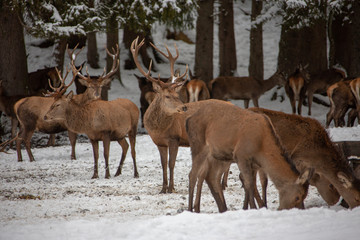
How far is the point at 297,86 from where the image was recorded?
17.6 m

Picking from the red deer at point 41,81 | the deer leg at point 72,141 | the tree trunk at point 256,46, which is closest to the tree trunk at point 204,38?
the tree trunk at point 256,46

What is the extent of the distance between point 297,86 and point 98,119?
976 cm

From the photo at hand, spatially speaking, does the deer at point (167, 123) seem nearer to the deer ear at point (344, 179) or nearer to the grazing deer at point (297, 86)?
the deer ear at point (344, 179)

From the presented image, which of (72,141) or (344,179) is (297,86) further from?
(344,179)

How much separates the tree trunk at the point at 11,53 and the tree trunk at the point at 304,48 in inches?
357

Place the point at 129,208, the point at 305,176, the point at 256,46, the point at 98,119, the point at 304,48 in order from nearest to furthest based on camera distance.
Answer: the point at 305,176
the point at 129,208
the point at 98,119
the point at 304,48
the point at 256,46

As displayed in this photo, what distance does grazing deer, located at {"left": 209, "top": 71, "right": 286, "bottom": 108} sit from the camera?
18859mm

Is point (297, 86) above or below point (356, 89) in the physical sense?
below

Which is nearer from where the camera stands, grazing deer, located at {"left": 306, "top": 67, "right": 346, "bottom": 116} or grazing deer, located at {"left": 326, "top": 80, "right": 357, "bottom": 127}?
grazing deer, located at {"left": 326, "top": 80, "right": 357, "bottom": 127}

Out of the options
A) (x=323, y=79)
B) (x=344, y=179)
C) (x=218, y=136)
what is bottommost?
(x=344, y=179)

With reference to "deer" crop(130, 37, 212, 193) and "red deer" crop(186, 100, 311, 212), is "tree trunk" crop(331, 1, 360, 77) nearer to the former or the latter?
"deer" crop(130, 37, 212, 193)

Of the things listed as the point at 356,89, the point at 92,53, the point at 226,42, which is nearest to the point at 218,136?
the point at 356,89

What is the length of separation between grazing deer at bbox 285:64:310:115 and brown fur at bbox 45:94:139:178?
8.76m

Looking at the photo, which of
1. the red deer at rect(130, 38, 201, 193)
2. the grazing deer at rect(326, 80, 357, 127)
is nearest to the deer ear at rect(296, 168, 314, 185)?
the red deer at rect(130, 38, 201, 193)
